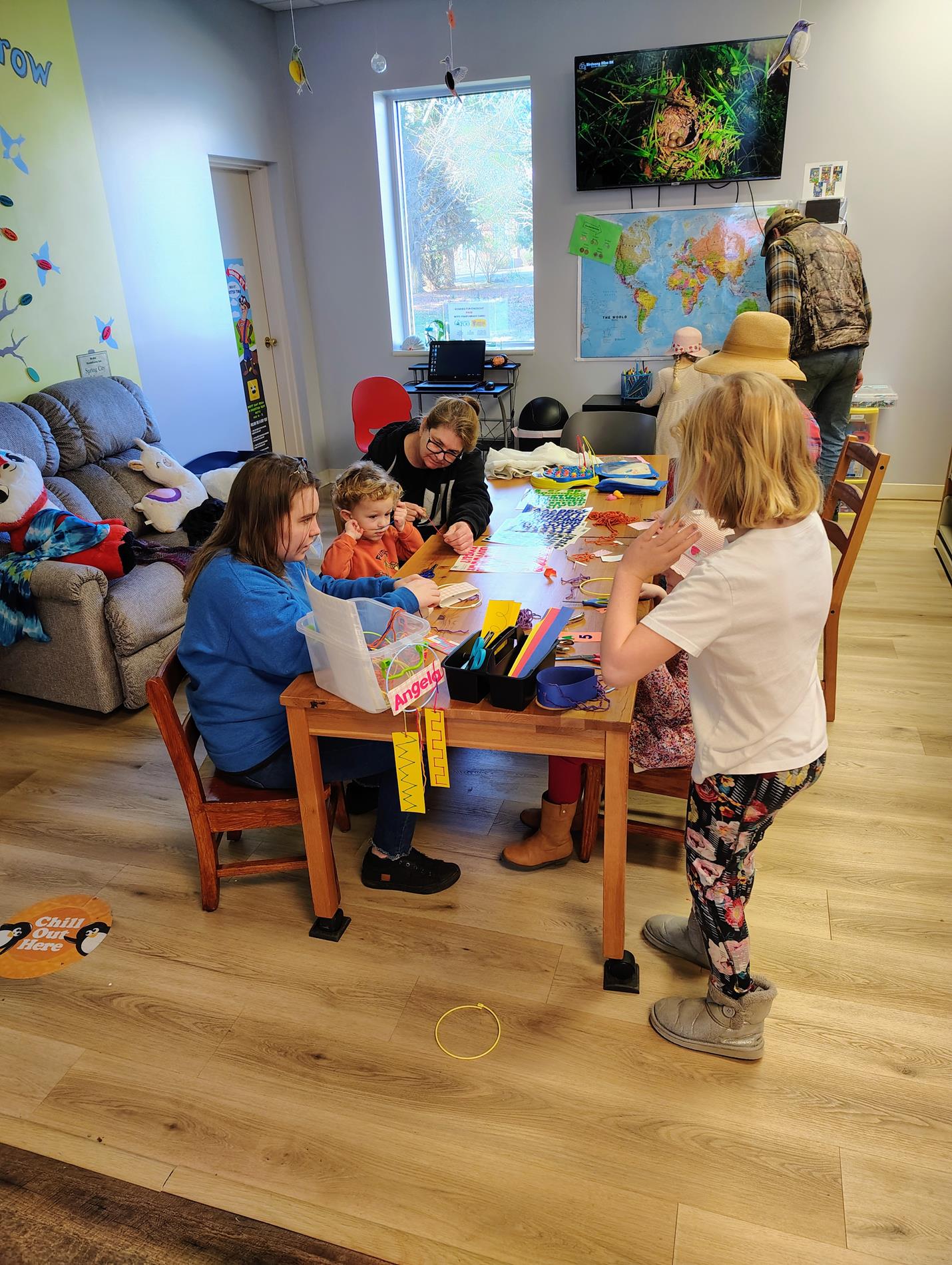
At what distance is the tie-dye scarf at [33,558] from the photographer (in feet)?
9.73

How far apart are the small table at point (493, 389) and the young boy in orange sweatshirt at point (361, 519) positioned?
309 centimetres

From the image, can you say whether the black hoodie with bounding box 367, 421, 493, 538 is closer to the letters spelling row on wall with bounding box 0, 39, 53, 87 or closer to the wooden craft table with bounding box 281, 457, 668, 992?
the wooden craft table with bounding box 281, 457, 668, 992

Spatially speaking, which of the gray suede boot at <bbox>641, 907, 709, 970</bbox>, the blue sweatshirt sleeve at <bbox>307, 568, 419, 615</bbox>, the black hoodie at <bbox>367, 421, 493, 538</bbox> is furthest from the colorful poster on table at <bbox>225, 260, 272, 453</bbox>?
the gray suede boot at <bbox>641, 907, 709, 970</bbox>

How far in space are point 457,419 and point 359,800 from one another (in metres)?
1.19

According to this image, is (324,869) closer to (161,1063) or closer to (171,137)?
(161,1063)

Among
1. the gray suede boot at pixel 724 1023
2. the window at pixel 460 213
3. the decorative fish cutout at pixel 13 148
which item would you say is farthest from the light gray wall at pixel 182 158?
the gray suede boot at pixel 724 1023

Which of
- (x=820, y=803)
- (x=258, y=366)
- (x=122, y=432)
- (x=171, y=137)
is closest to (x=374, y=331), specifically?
(x=258, y=366)

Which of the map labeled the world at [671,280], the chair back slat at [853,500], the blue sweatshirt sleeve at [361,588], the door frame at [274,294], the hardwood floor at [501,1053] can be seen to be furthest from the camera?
the door frame at [274,294]

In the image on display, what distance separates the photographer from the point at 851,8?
4.40 meters

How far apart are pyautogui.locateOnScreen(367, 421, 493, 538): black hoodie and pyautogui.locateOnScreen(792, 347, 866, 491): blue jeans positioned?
2051 mm

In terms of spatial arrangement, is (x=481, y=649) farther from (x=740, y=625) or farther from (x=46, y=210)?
(x=46, y=210)

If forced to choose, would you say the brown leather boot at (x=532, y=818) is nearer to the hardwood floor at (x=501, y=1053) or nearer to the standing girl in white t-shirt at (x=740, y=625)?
the hardwood floor at (x=501, y=1053)

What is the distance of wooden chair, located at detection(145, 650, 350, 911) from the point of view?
1828 millimetres

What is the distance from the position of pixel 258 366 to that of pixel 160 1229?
5226 mm
